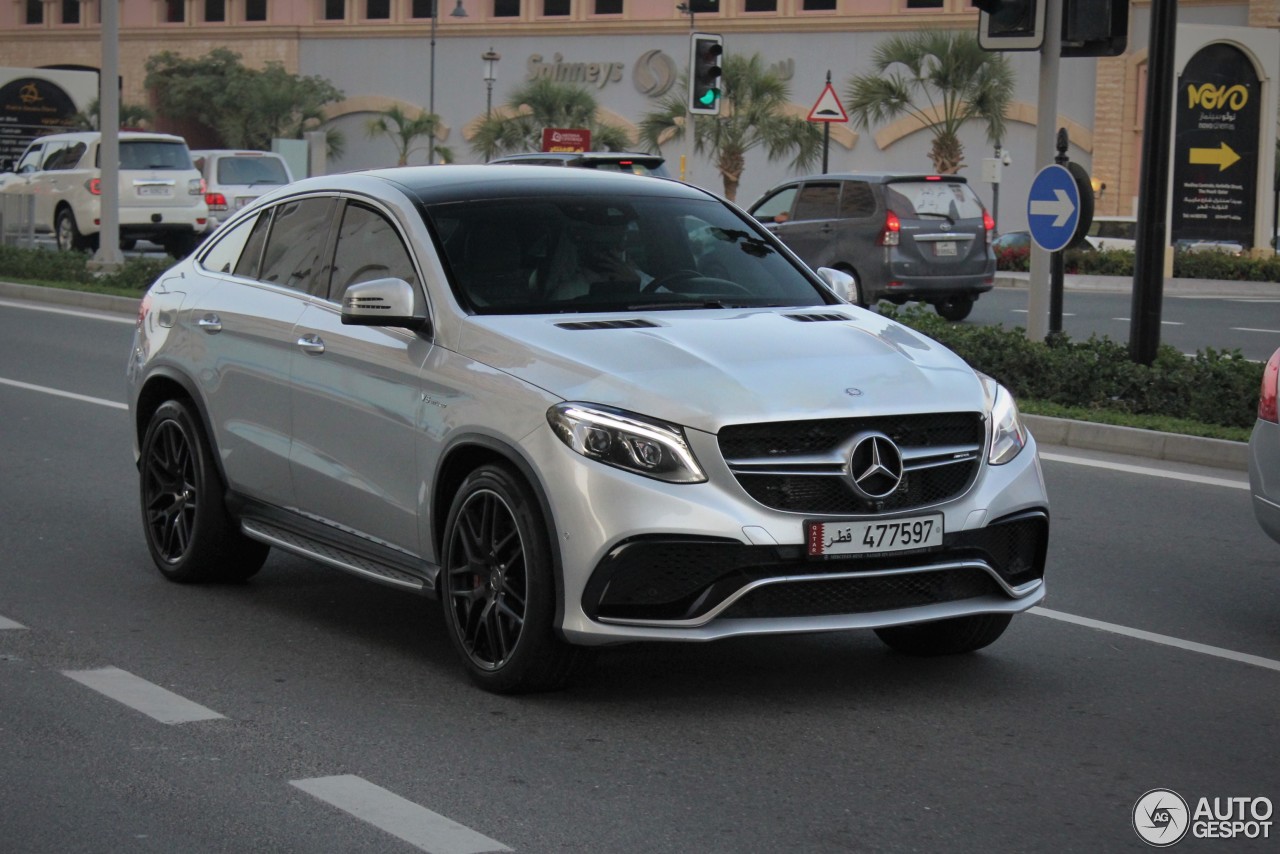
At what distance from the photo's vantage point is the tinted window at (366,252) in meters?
6.80

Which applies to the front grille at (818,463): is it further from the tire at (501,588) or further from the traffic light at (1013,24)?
the traffic light at (1013,24)

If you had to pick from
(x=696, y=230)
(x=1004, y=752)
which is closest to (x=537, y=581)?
(x=1004, y=752)

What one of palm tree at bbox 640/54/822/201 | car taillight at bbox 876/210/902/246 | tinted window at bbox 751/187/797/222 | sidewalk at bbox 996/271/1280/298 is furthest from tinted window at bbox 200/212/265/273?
palm tree at bbox 640/54/822/201

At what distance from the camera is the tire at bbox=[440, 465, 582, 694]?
5.72 m

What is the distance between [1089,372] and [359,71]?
6769cm

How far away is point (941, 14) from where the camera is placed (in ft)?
209

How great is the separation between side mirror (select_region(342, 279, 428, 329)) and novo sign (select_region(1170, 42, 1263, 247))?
31.8 metres

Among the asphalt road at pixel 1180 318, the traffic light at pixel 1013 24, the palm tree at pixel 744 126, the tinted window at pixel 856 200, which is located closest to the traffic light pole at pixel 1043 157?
the traffic light at pixel 1013 24

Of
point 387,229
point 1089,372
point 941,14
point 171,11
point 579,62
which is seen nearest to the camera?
point 387,229

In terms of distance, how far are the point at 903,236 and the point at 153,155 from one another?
46.7 ft

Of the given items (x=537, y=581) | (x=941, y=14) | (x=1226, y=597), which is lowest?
(x=1226, y=597)

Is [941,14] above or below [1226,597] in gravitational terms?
above

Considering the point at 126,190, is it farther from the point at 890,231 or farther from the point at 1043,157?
the point at 1043,157

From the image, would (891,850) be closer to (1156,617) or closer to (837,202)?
(1156,617)
